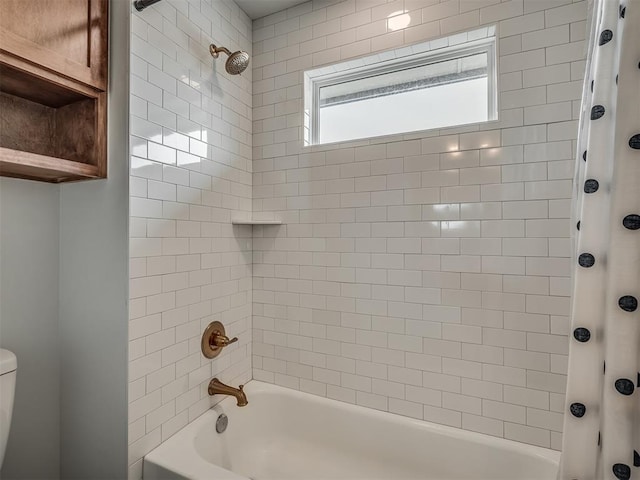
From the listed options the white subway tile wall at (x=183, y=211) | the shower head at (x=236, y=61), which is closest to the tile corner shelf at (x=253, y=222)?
the white subway tile wall at (x=183, y=211)

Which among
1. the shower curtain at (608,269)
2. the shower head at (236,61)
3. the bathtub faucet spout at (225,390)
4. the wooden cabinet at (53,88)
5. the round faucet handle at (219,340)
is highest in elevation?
the shower head at (236,61)

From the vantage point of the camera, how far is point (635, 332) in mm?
690

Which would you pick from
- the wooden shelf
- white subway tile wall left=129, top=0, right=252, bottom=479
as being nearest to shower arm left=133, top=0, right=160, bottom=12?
white subway tile wall left=129, top=0, right=252, bottom=479

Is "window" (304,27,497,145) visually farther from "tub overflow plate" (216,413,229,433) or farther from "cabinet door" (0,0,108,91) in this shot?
"tub overflow plate" (216,413,229,433)

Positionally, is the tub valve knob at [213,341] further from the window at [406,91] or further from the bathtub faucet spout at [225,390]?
the window at [406,91]

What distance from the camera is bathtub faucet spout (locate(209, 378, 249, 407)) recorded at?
158 cm

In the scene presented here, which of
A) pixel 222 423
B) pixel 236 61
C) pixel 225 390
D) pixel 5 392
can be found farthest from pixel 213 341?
pixel 236 61

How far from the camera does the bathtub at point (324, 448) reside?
1354 mm

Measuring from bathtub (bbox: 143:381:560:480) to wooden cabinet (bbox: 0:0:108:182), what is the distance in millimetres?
1153

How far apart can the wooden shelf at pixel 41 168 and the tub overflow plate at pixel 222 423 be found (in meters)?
1.20

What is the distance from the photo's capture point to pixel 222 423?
64.1 inches

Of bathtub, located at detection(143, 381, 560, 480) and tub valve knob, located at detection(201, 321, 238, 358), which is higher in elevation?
tub valve knob, located at detection(201, 321, 238, 358)

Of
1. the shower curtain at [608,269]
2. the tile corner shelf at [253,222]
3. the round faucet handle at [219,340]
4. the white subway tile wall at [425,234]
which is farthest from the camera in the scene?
the tile corner shelf at [253,222]

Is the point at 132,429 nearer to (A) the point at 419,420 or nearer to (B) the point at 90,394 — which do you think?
(B) the point at 90,394
